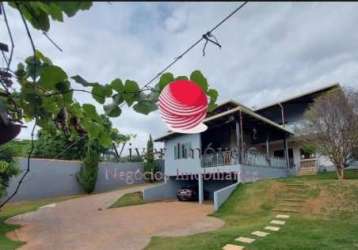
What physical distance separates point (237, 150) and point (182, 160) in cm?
405

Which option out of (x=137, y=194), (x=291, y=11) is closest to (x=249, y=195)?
(x=137, y=194)

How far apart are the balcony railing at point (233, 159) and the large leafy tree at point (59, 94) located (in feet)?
47.0

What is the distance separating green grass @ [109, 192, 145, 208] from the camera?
1694 centimetres

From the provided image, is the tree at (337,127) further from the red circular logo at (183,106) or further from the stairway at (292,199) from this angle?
the red circular logo at (183,106)

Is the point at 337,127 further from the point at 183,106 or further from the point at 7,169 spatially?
the point at 183,106

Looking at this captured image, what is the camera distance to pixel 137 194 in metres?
19.2

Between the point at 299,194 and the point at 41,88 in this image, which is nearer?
the point at 41,88

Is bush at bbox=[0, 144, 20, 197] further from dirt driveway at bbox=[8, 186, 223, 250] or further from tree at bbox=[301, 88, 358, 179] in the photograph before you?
tree at bbox=[301, 88, 358, 179]

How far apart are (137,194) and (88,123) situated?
17.8 metres

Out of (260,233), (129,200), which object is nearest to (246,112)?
(129,200)

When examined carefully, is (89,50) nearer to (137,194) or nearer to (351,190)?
(351,190)

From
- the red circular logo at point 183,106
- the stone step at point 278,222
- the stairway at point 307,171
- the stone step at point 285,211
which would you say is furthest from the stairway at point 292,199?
the red circular logo at point 183,106

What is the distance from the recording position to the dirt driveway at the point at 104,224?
30.9 ft

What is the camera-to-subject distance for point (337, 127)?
1580cm
